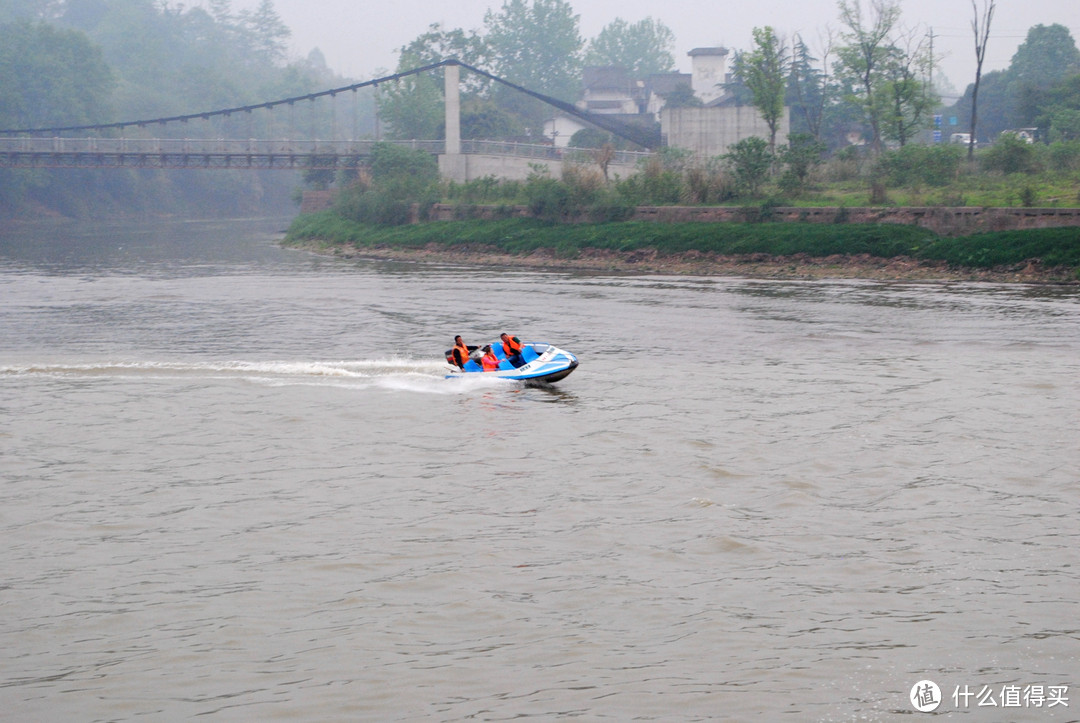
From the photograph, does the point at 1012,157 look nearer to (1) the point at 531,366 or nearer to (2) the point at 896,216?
(2) the point at 896,216

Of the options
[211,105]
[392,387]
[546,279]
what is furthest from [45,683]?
[211,105]

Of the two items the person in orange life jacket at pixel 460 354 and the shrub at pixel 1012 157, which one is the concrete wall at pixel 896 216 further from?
the person in orange life jacket at pixel 460 354

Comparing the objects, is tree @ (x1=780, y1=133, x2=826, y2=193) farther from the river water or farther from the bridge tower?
the bridge tower

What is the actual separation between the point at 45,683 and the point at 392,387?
41.4ft

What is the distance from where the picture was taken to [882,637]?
9.62 metres

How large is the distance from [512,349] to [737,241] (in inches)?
900

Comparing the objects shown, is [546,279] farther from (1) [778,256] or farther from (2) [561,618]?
(2) [561,618]

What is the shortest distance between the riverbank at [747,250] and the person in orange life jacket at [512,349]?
64.9 ft

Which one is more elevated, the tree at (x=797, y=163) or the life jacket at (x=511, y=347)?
the tree at (x=797, y=163)

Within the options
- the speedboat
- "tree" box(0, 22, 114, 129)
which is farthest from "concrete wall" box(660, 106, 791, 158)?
the speedboat

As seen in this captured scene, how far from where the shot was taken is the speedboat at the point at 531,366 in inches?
825

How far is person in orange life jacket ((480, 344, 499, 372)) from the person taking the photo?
2159cm

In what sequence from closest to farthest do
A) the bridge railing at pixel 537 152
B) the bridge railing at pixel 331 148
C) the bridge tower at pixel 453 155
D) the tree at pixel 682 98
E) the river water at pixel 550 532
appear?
the river water at pixel 550 532 → the bridge railing at pixel 537 152 → the bridge railing at pixel 331 148 → the bridge tower at pixel 453 155 → the tree at pixel 682 98

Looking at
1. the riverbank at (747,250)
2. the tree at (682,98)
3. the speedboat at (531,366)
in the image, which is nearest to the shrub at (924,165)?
the riverbank at (747,250)
